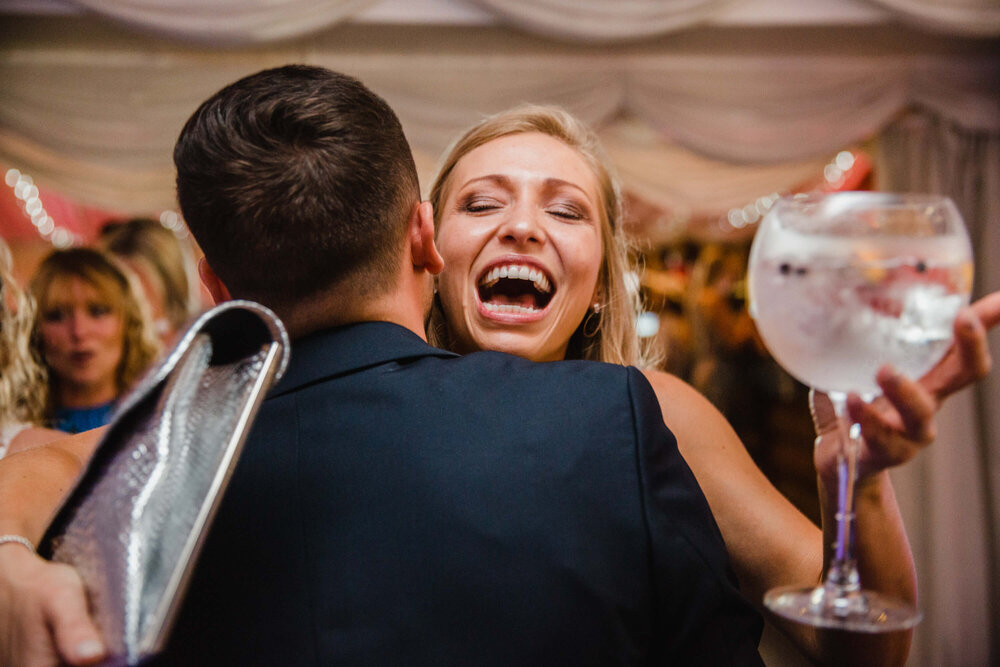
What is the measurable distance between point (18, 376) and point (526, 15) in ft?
8.57

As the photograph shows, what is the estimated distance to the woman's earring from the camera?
191cm

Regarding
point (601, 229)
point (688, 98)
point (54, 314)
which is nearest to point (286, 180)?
point (601, 229)

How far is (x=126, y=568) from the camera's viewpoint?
1.84 ft

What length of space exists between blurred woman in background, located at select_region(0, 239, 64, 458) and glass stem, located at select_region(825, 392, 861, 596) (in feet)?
7.09

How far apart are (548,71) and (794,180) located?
5.36 feet

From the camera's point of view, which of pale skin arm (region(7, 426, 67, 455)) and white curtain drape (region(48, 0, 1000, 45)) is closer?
pale skin arm (region(7, 426, 67, 455))

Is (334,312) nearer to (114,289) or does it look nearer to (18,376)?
(18,376)

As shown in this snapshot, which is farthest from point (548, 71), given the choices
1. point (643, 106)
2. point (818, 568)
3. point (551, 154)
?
point (818, 568)

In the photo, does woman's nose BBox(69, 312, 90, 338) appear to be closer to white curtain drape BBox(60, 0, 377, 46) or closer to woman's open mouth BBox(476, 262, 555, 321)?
white curtain drape BBox(60, 0, 377, 46)

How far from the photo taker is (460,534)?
0.81 m

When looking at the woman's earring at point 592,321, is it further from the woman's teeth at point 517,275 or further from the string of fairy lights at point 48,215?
the string of fairy lights at point 48,215

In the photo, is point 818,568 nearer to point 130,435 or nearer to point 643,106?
point 130,435

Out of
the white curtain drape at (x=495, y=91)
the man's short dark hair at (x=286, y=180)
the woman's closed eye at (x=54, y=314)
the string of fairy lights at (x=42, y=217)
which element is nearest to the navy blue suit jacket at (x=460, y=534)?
the man's short dark hair at (x=286, y=180)

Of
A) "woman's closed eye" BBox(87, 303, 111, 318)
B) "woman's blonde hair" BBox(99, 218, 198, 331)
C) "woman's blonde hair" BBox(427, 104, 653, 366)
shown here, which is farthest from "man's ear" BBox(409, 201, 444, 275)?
"woman's blonde hair" BBox(99, 218, 198, 331)
